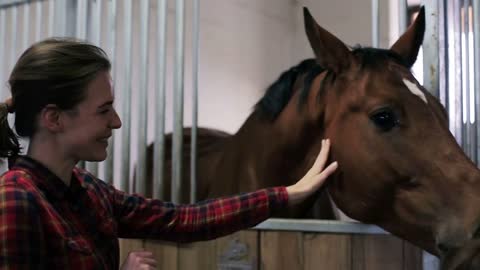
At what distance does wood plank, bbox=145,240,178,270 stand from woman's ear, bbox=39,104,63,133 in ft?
2.38

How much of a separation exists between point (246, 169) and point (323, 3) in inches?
130

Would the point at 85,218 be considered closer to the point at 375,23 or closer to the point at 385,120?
the point at 385,120

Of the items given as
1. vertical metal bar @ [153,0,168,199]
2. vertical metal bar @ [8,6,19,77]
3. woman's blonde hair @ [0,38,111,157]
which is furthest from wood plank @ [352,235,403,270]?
vertical metal bar @ [8,6,19,77]

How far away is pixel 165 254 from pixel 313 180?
1.98ft

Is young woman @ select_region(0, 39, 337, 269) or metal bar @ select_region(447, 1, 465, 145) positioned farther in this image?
metal bar @ select_region(447, 1, 465, 145)

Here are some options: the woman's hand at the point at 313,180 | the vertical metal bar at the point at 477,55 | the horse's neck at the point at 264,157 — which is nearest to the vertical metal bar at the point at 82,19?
the horse's neck at the point at 264,157

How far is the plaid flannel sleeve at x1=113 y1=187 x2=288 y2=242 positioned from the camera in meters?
1.16

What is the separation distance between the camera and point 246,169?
1507mm

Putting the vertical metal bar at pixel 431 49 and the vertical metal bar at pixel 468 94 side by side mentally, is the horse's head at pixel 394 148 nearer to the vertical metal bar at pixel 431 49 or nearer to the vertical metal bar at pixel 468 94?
the vertical metal bar at pixel 431 49

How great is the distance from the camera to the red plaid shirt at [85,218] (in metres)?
0.82

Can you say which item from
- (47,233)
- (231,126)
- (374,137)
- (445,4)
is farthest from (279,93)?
(231,126)

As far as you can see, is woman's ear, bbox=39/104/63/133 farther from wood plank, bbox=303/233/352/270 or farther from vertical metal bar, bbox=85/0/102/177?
vertical metal bar, bbox=85/0/102/177

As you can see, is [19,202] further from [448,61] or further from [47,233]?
[448,61]

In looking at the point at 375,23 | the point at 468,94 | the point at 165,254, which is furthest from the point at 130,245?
the point at 468,94
